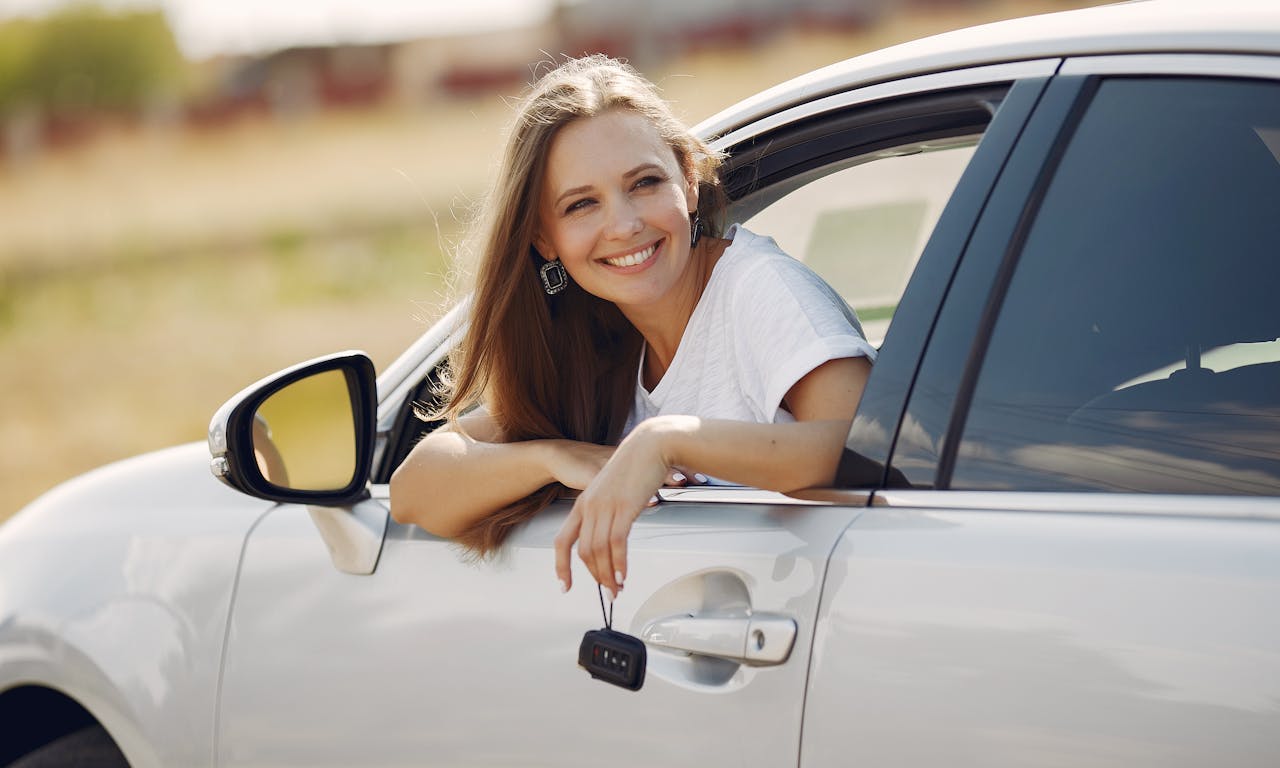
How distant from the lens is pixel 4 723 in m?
2.83

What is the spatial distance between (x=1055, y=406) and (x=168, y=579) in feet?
5.37

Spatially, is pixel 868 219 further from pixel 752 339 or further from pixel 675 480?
pixel 675 480

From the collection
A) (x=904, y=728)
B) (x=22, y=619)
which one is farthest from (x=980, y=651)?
(x=22, y=619)

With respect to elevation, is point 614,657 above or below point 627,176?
below

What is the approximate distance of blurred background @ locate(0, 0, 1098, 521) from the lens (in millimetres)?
14305

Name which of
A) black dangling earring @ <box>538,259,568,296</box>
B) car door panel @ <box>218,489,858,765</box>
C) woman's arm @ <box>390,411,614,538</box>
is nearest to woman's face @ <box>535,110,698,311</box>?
black dangling earring @ <box>538,259,568,296</box>

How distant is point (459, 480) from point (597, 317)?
0.55 metres

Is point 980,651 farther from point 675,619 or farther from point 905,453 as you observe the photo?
point 675,619

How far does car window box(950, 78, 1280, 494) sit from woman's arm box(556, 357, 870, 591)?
0.72 ft

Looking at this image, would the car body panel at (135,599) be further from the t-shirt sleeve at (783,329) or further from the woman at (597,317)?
the t-shirt sleeve at (783,329)

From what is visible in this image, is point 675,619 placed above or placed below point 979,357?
below

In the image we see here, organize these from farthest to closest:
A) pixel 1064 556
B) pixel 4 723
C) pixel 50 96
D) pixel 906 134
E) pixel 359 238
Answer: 1. pixel 50 96
2. pixel 359 238
3. pixel 4 723
4. pixel 906 134
5. pixel 1064 556

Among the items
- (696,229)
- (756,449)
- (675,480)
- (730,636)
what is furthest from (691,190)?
(730,636)

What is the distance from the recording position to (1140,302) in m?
1.67
